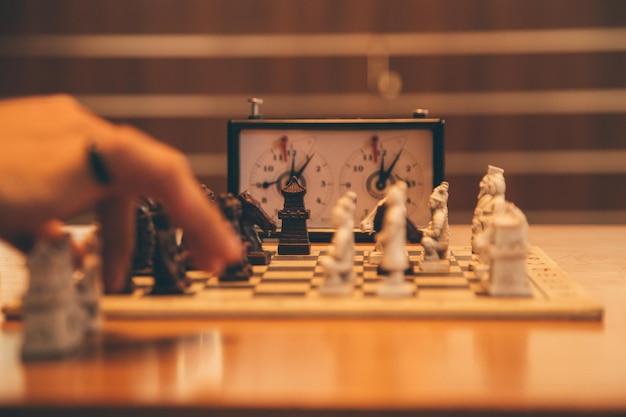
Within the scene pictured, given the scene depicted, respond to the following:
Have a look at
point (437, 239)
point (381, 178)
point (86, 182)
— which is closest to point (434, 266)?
point (437, 239)

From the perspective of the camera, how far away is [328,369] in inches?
39.4

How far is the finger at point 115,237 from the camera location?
4.10ft

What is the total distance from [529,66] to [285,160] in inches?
77.9

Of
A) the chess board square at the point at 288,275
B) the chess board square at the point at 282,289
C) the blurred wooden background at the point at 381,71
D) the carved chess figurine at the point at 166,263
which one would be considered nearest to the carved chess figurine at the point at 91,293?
the carved chess figurine at the point at 166,263

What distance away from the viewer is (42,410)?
899 millimetres

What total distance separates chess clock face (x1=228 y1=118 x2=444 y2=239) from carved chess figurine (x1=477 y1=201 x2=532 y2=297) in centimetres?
69

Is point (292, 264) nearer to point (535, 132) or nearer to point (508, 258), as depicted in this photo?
point (508, 258)

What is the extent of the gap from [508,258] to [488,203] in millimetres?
278

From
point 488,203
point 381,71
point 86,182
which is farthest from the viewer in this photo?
point 381,71

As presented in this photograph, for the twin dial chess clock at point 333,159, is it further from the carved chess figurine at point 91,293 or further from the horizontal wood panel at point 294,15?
the horizontal wood panel at point 294,15

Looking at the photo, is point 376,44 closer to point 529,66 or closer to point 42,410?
point 529,66

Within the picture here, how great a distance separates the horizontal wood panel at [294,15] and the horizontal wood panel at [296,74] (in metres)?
0.14

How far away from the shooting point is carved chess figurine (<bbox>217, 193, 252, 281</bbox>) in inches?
58.9

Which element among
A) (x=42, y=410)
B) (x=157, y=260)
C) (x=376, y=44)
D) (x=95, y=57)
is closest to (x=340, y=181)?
(x=157, y=260)
